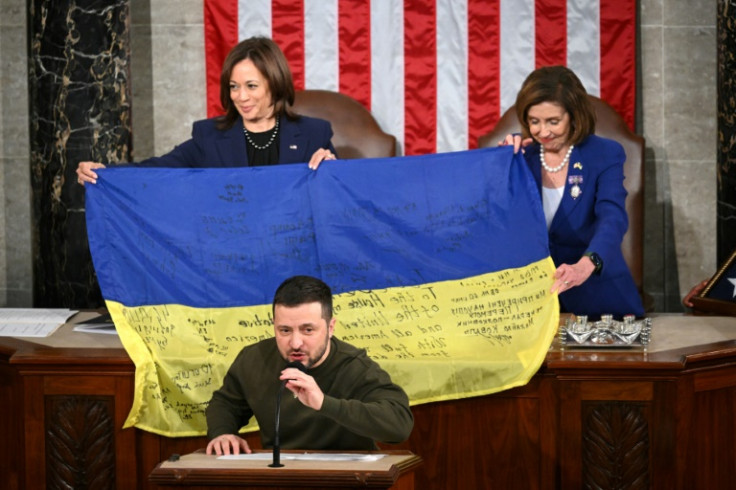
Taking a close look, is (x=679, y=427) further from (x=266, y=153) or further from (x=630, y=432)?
(x=266, y=153)

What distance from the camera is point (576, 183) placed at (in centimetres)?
540

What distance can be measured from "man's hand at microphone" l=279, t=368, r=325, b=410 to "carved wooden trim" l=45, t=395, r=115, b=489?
1681 millimetres

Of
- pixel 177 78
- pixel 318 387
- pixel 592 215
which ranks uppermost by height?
pixel 177 78

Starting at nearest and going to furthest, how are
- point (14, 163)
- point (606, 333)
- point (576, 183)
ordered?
point (606, 333), point (576, 183), point (14, 163)

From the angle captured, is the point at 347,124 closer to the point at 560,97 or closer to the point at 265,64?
the point at 265,64

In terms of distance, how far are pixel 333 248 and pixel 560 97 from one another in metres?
1.15

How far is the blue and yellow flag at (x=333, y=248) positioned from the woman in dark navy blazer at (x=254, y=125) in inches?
9.5

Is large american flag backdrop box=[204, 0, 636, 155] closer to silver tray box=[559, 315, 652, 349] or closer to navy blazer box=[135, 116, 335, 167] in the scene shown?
navy blazer box=[135, 116, 335, 167]

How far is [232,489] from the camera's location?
11.0 ft

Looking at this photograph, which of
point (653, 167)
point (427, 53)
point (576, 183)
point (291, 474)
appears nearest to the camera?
point (291, 474)

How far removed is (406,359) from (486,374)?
33 centimetres

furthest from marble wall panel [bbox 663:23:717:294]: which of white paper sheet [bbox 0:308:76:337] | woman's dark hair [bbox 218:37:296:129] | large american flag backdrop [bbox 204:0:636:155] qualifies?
white paper sheet [bbox 0:308:76:337]

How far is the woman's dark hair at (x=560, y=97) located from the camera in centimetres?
523

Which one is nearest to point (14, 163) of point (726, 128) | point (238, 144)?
point (238, 144)
